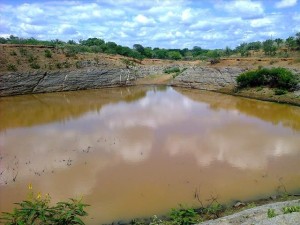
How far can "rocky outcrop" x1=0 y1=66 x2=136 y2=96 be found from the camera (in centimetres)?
2869

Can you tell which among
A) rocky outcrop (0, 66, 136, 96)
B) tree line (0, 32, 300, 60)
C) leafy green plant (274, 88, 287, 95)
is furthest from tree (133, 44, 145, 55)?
leafy green plant (274, 88, 287, 95)

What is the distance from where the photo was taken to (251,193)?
388 inches

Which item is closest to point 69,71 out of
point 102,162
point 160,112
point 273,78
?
point 160,112

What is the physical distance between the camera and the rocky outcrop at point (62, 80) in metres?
28.7

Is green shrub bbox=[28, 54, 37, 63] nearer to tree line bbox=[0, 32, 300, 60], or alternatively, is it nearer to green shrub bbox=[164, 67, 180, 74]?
tree line bbox=[0, 32, 300, 60]

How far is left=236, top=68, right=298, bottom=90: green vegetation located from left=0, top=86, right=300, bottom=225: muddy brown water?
2.86 m

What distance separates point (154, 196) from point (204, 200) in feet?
4.38

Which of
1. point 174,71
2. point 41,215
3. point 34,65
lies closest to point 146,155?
point 41,215

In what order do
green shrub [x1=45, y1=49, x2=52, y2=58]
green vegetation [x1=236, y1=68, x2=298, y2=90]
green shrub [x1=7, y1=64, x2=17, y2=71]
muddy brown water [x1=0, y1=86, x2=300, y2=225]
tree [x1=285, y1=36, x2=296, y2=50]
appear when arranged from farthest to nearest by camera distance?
tree [x1=285, y1=36, x2=296, y2=50], green shrub [x1=45, y1=49, x2=52, y2=58], green shrub [x1=7, y1=64, x2=17, y2=71], green vegetation [x1=236, y1=68, x2=298, y2=90], muddy brown water [x1=0, y1=86, x2=300, y2=225]

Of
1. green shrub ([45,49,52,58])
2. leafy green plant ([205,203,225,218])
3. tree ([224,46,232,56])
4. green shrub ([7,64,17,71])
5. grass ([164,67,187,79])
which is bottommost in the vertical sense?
leafy green plant ([205,203,225,218])

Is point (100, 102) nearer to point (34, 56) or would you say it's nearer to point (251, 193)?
point (34, 56)

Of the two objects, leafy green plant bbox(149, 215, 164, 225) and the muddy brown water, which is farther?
the muddy brown water

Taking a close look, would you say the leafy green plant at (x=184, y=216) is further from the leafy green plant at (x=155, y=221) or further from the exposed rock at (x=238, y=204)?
the exposed rock at (x=238, y=204)

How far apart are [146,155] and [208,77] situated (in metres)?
20.9
